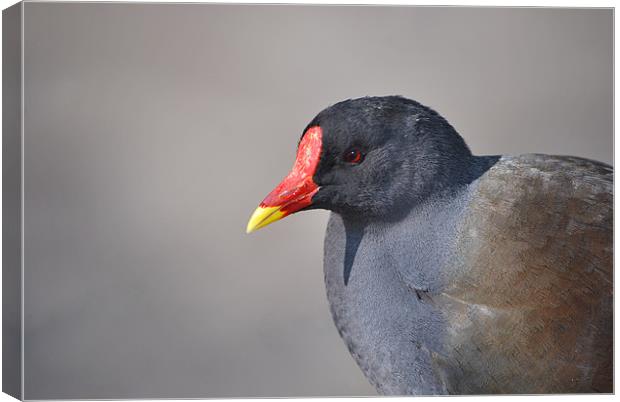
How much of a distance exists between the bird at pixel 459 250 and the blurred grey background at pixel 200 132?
565 mm

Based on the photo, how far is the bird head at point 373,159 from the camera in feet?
10.2

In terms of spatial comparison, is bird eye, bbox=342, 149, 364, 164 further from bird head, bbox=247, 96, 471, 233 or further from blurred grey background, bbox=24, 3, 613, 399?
blurred grey background, bbox=24, 3, 613, 399

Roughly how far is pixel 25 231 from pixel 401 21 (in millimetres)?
1711

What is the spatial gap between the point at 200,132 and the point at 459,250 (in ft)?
4.25

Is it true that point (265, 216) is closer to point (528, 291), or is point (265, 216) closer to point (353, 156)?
point (353, 156)

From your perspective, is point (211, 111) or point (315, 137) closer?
point (315, 137)

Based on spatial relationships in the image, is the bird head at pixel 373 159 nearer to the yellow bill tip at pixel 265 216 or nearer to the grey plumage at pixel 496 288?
the yellow bill tip at pixel 265 216

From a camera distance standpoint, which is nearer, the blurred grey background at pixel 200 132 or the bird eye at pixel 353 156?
the bird eye at pixel 353 156

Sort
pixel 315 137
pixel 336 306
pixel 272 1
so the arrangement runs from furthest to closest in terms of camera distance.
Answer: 1. pixel 272 1
2. pixel 336 306
3. pixel 315 137

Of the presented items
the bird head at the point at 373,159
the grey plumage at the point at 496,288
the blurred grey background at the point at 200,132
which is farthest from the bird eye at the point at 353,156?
the blurred grey background at the point at 200,132

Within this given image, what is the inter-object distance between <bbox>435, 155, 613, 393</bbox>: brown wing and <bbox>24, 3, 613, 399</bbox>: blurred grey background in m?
0.63

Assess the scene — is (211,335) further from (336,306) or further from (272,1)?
(272,1)

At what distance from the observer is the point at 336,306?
339cm

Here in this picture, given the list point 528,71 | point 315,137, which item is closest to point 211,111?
point 315,137
